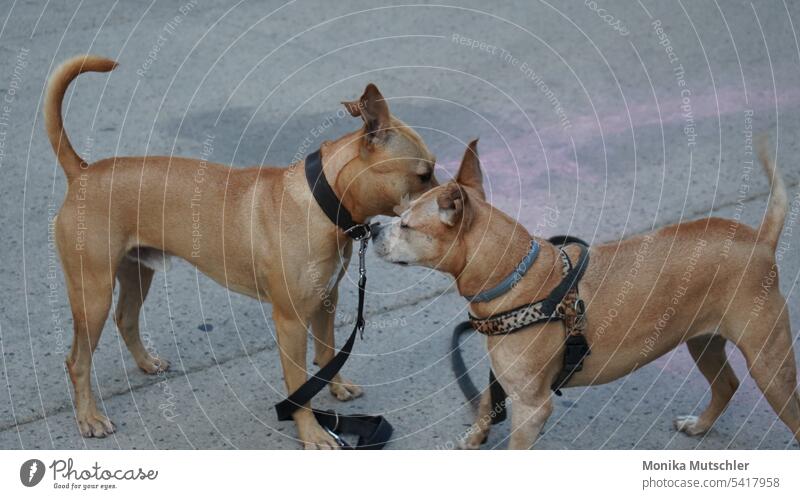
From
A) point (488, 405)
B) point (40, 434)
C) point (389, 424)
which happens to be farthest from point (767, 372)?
point (40, 434)

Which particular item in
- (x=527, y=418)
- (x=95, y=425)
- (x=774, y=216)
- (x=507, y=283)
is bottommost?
Answer: (x=95, y=425)

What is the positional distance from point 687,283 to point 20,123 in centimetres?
621

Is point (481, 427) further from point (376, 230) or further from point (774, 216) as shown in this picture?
point (774, 216)

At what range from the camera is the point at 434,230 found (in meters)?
4.55

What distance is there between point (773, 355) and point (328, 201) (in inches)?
87.6

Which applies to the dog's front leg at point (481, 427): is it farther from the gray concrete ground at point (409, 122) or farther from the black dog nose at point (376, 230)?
the black dog nose at point (376, 230)

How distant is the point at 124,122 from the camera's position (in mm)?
8805

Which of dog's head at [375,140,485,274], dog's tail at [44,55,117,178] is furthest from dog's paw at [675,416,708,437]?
dog's tail at [44,55,117,178]

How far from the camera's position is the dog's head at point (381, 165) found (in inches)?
189

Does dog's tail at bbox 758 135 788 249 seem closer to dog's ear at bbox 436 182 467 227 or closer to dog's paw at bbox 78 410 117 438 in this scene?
dog's ear at bbox 436 182 467 227

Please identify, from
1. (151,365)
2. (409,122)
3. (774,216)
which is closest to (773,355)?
(774,216)

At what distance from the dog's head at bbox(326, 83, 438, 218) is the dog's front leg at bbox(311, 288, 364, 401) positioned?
0.75m
